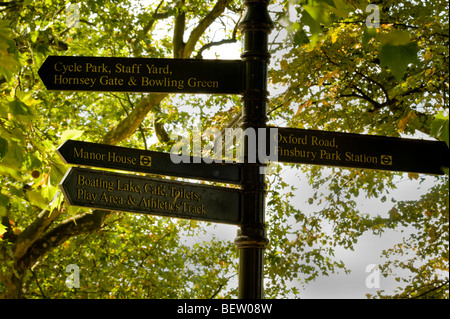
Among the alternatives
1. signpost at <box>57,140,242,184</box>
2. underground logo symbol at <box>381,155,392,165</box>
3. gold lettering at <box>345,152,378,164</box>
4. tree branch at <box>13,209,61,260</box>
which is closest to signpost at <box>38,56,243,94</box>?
signpost at <box>57,140,242,184</box>

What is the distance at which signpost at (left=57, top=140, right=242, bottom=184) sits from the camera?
3557 millimetres

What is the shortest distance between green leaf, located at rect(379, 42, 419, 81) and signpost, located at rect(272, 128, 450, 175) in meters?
1.31

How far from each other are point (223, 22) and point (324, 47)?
10.9 feet

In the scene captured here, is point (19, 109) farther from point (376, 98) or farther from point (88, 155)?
point (376, 98)

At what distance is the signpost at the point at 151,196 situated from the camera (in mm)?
3449

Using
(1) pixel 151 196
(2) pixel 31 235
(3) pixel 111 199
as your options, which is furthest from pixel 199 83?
(2) pixel 31 235

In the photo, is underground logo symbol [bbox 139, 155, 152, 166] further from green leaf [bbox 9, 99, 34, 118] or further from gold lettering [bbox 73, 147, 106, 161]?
green leaf [bbox 9, 99, 34, 118]

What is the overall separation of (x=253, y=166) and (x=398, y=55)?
1334mm

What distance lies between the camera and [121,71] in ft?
12.4
